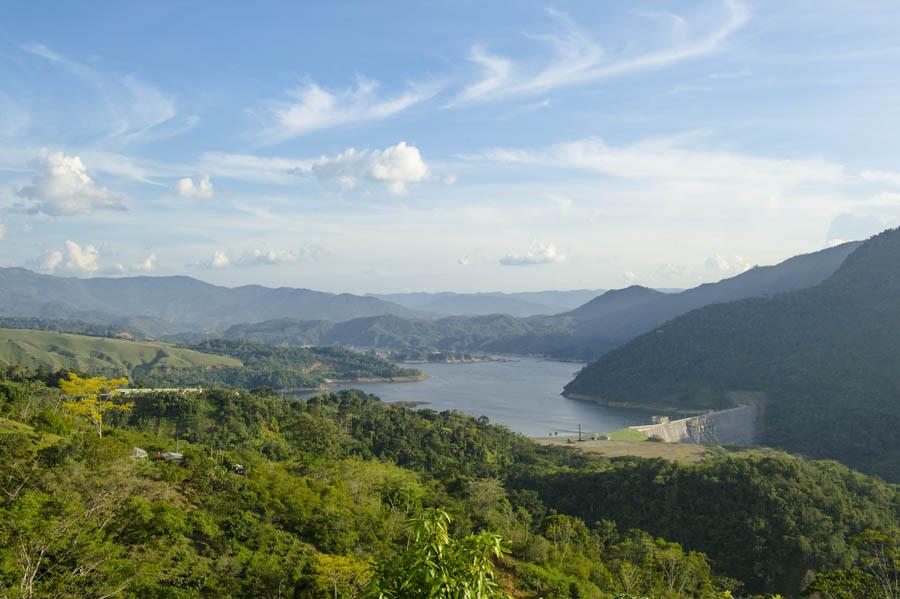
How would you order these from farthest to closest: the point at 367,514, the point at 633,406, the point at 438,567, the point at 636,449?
the point at 633,406
the point at 636,449
the point at 367,514
the point at 438,567

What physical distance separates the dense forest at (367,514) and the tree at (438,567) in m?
0.02

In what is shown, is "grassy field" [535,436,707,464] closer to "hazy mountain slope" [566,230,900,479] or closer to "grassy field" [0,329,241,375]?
"hazy mountain slope" [566,230,900,479]

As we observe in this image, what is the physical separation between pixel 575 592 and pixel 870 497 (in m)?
34.2

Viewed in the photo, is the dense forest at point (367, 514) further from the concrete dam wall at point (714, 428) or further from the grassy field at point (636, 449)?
the concrete dam wall at point (714, 428)

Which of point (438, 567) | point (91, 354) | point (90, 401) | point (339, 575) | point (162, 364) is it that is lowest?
point (162, 364)

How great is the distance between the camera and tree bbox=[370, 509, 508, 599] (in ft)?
20.9

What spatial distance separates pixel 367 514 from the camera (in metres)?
26.9

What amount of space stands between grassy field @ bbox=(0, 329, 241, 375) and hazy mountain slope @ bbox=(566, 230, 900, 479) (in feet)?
335

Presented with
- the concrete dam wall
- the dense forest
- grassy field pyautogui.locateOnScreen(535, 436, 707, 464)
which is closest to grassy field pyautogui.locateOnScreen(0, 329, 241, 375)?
the dense forest

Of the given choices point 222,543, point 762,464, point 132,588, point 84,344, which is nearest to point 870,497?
point 762,464

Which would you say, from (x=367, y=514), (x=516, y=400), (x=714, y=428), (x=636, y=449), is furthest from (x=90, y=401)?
(x=516, y=400)

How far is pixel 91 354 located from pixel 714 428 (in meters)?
146

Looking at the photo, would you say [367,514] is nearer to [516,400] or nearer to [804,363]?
[516,400]

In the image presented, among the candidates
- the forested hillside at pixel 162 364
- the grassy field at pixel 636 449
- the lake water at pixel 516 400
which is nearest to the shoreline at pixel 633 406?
the lake water at pixel 516 400
